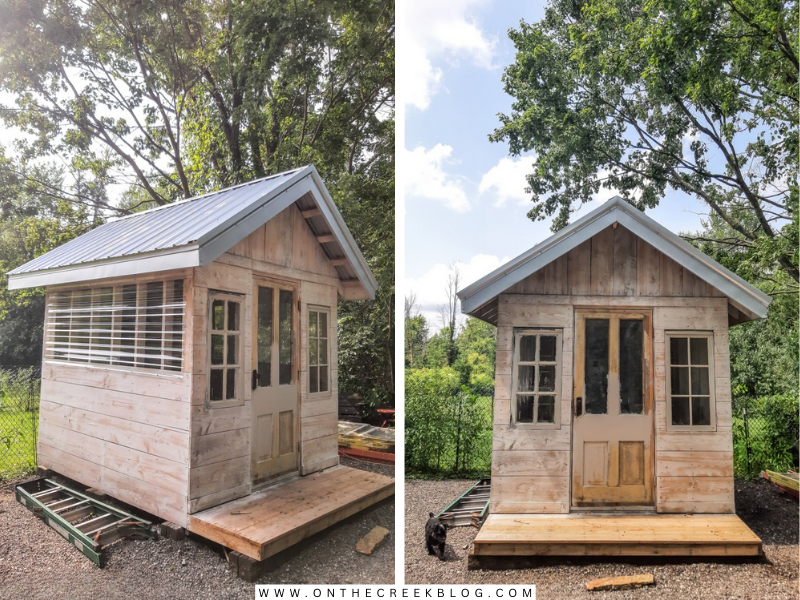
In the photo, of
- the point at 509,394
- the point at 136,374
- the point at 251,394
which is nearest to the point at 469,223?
the point at 509,394

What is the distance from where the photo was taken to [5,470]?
2.69 metres

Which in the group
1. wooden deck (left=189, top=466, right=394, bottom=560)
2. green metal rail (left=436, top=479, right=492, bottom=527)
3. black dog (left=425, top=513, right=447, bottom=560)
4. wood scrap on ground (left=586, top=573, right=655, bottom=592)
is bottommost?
wood scrap on ground (left=586, top=573, right=655, bottom=592)

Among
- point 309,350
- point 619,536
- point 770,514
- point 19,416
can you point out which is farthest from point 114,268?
point 770,514

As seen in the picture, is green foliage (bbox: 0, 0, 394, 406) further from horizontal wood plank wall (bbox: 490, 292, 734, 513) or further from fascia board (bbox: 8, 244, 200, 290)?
horizontal wood plank wall (bbox: 490, 292, 734, 513)

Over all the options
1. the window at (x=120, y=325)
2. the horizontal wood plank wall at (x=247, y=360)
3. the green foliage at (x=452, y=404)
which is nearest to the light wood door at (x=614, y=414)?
the green foliage at (x=452, y=404)

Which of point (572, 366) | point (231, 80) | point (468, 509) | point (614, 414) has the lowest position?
point (468, 509)

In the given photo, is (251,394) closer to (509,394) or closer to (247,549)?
(247,549)

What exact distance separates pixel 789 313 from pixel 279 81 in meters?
3.26

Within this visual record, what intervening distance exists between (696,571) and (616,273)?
1.51m

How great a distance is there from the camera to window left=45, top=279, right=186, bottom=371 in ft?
7.79

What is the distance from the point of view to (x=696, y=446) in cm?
240

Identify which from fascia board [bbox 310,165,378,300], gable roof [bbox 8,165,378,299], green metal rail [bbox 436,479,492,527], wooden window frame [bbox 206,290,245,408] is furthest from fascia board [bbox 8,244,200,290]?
green metal rail [bbox 436,479,492,527]

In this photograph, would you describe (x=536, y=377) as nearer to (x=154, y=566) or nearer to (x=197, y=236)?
(x=197, y=236)

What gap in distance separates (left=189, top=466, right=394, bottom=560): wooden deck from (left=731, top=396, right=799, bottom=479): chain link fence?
1949 mm
